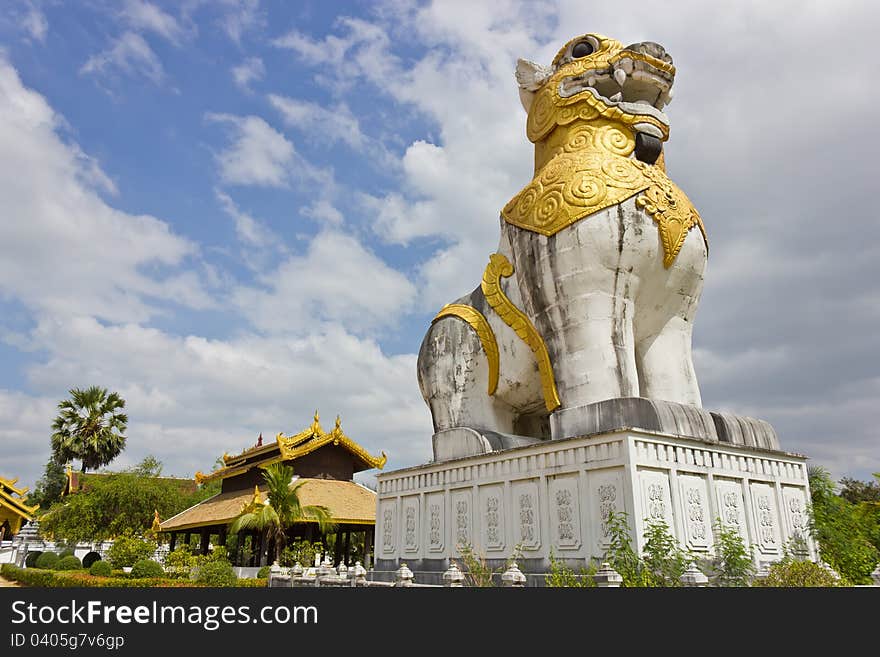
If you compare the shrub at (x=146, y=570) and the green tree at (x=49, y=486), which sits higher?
the green tree at (x=49, y=486)

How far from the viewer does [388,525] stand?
11.5 meters

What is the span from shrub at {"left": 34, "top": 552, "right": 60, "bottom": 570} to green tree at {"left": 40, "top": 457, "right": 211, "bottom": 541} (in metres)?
0.91

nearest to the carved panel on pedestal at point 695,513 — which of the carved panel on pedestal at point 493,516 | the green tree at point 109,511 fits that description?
the carved panel on pedestal at point 493,516

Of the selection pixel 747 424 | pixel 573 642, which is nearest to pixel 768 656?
pixel 573 642

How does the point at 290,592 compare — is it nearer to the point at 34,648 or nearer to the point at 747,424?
the point at 34,648

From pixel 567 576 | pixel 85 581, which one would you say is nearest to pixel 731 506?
pixel 567 576

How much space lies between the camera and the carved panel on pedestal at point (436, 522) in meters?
10.3

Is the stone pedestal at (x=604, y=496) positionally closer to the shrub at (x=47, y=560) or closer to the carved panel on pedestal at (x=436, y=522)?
the carved panel on pedestal at (x=436, y=522)

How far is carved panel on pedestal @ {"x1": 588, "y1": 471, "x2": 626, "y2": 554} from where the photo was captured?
7965mm

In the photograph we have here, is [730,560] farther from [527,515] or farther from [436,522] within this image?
[436,522]

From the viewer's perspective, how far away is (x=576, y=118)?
1049cm

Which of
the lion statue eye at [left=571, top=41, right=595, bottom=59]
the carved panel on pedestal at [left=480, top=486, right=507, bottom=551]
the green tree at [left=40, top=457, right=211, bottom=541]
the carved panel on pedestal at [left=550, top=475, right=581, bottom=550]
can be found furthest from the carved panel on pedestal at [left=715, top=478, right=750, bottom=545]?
the green tree at [left=40, top=457, right=211, bottom=541]

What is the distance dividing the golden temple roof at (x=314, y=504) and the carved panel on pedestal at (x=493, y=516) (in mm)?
13181

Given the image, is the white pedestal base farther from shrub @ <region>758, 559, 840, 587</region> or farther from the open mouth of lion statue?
the open mouth of lion statue
